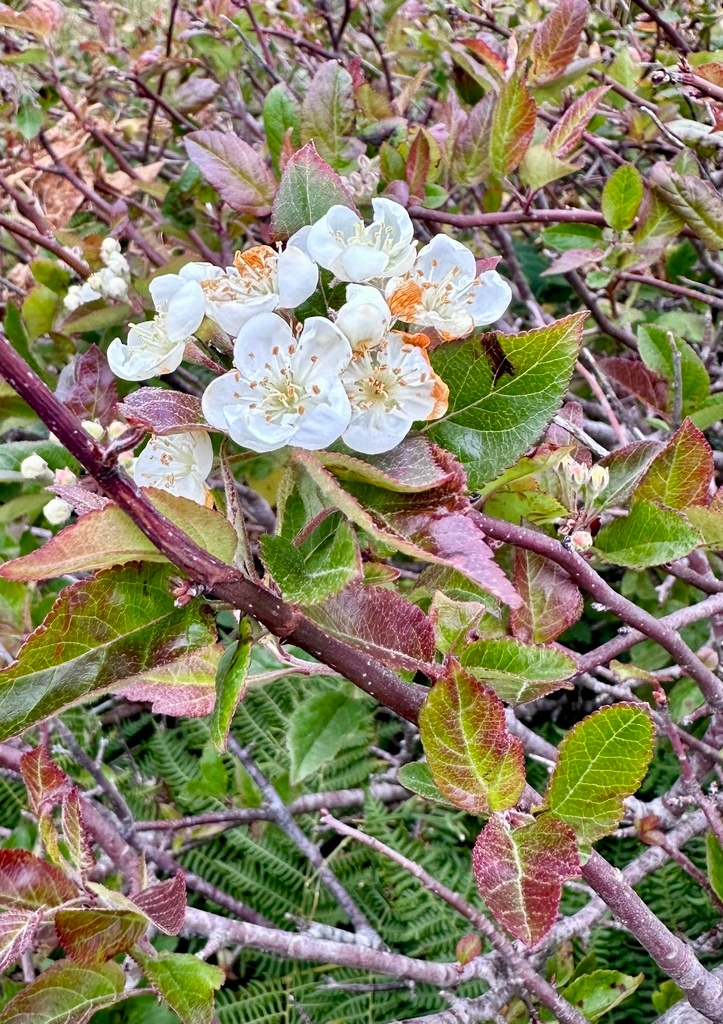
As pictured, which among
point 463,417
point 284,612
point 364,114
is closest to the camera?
point 284,612

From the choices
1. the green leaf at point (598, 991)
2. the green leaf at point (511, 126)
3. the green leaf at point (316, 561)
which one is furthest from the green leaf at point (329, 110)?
the green leaf at point (598, 991)

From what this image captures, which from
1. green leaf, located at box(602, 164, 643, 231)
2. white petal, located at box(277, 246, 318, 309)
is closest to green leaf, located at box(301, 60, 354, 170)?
green leaf, located at box(602, 164, 643, 231)

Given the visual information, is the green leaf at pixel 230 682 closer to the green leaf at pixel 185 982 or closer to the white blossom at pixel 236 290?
the white blossom at pixel 236 290

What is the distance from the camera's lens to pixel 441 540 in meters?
0.59

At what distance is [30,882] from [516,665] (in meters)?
0.55

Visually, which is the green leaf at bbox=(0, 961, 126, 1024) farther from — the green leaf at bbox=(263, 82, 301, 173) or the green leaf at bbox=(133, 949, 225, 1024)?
the green leaf at bbox=(263, 82, 301, 173)

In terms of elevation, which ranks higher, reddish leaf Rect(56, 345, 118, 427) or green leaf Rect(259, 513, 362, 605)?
green leaf Rect(259, 513, 362, 605)

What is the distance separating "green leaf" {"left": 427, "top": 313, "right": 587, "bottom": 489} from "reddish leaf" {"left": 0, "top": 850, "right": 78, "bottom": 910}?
0.59 meters

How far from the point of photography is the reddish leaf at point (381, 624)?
63 centimetres

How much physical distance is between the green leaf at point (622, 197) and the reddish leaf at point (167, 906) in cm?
108

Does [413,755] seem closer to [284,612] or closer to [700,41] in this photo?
[284,612]

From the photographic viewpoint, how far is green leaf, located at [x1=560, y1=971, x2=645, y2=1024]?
995 millimetres

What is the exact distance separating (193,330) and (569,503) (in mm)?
440

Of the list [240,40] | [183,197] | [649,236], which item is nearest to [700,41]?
[649,236]
